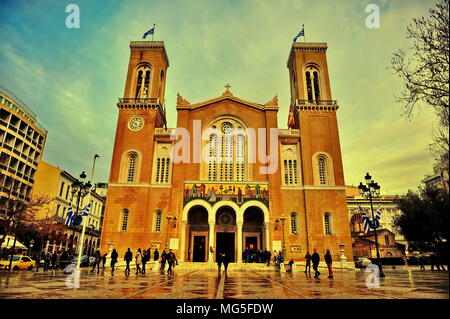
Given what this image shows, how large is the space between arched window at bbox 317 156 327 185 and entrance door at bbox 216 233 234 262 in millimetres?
11781

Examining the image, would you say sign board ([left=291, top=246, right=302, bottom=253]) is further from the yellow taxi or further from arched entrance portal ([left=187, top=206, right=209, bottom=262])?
the yellow taxi

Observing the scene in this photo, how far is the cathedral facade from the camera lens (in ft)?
96.1

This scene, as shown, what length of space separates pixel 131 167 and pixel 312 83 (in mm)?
24406

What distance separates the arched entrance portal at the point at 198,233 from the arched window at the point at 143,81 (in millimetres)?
15763

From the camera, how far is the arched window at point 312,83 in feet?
118

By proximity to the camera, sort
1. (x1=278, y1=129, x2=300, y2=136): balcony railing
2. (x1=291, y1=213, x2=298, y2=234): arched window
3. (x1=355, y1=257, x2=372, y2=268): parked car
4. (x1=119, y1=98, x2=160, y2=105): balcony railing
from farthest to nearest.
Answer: (x1=355, y1=257, x2=372, y2=268): parked car < (x1=119, y1=98, x2=160, y2=105): balcony railing < (x1=278, y1=129, x2=300, y2=136): balcony railing < (x1=291, y1=213, x2=298, y2=234): arched window

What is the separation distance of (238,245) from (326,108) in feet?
62.7

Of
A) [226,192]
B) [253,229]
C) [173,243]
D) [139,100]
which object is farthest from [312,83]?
[173,243]

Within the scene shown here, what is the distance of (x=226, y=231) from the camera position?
3161cm

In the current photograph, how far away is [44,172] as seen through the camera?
43750 millimetres

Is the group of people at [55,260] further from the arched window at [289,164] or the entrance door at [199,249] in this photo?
the arched window at [289,164]

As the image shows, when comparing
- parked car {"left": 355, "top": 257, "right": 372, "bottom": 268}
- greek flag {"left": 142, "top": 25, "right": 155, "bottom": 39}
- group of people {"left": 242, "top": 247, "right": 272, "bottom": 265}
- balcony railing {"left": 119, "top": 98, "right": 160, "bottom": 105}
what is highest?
greek flag {"left": 142, "top": 25, "right": 155, "bottom": 39}

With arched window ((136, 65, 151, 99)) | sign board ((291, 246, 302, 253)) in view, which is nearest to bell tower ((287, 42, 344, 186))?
sign board ((291, 246, 302, 253))
